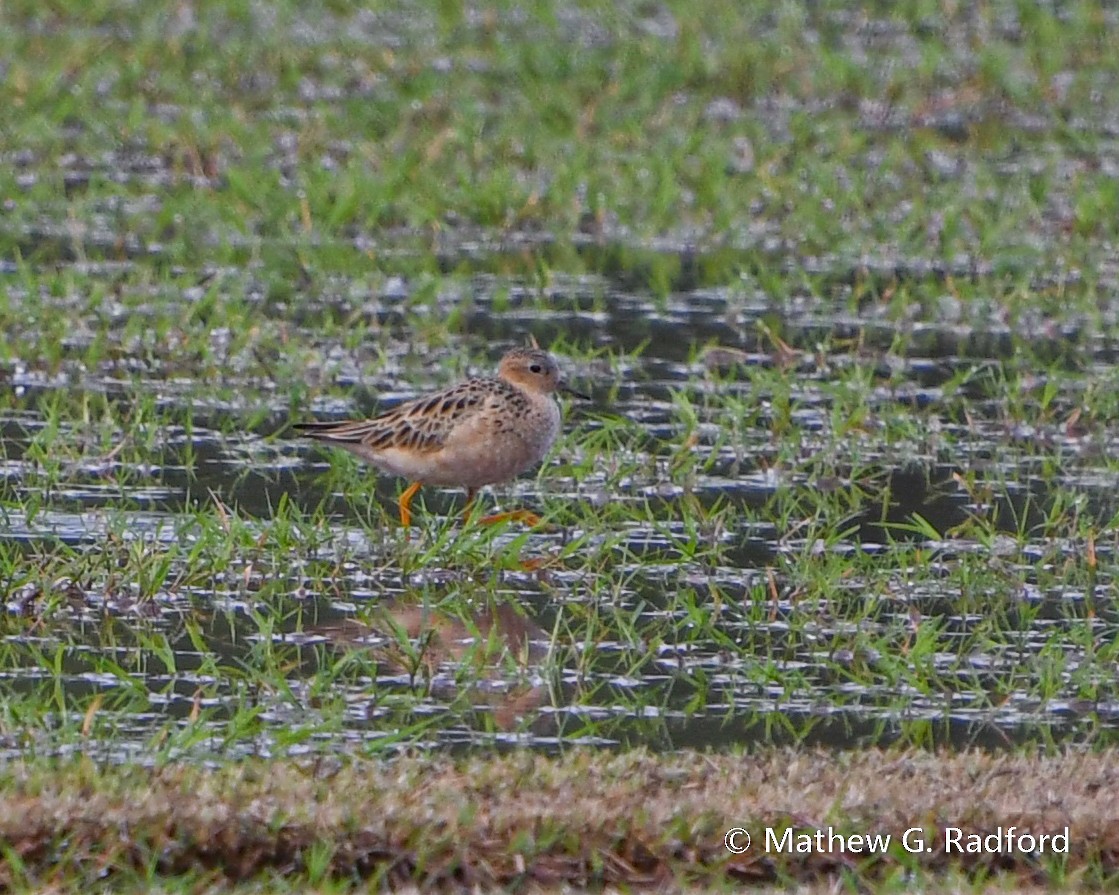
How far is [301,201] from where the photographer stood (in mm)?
12773

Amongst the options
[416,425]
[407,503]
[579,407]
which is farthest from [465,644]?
[579,407]

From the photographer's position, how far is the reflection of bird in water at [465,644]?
697 cm

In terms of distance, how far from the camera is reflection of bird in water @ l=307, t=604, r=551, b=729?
6969 millimetres

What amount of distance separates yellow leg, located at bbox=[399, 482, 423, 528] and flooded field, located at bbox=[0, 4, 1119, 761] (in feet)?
0.21

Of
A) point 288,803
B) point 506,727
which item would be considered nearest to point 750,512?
point 506,727

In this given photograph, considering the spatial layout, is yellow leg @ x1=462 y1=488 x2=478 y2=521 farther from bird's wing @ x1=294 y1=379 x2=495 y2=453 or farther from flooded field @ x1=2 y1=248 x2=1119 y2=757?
bird's wing @ x1=294 y1=379 x2=495 y2=453

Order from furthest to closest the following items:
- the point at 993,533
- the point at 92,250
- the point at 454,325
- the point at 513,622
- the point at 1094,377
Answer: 1. the point at 92,250
2. the point at 454,325
3. the point at 1094,377
4. the point at 993,533
5. the point at 513,622

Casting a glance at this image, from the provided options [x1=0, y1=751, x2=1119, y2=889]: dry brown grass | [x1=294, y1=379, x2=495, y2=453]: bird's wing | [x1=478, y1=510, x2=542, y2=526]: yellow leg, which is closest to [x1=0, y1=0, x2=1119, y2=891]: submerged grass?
[x1=0, y1=751, x2=1119, y2=889]: dry brown grass

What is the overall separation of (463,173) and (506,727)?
702cm

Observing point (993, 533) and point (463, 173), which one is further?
point (463, 173)

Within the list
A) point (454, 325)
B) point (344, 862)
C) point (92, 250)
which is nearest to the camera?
point (344, 862)

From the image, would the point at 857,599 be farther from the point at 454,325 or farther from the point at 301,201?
the point at 301,201
